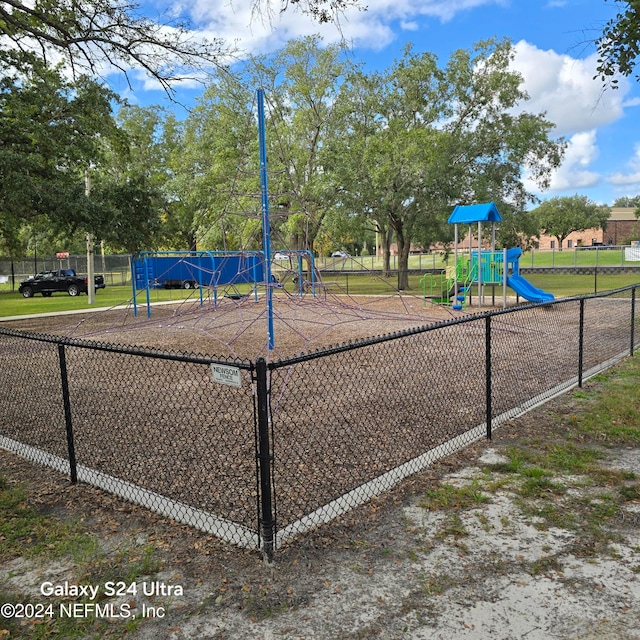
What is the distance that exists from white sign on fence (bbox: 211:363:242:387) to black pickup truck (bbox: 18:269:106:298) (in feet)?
97.0

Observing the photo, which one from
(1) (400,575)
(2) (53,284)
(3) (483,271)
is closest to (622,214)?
(3) (483,271)

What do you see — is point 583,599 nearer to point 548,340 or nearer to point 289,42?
point 548,340

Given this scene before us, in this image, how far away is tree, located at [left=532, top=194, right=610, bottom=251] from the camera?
2746 inches

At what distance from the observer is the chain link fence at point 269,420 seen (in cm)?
352

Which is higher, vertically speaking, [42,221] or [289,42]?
[289,42]

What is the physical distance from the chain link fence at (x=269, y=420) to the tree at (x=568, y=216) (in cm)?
6708

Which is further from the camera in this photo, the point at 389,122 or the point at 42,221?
the point at 389,122

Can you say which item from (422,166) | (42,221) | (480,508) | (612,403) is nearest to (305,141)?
(422,166)

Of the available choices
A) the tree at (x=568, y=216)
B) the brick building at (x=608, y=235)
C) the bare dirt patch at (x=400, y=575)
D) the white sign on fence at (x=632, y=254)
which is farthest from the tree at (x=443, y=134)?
the brick building at (x=608, y=235)

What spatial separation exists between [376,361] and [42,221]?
45.3 ft

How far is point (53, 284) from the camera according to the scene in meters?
29.3

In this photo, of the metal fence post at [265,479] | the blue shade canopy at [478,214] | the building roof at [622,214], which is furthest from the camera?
the building roof at [622,214]

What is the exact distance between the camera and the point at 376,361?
8742 millimetres

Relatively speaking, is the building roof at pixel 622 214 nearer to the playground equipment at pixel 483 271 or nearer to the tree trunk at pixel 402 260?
the tree trunk at pixel 402 260
